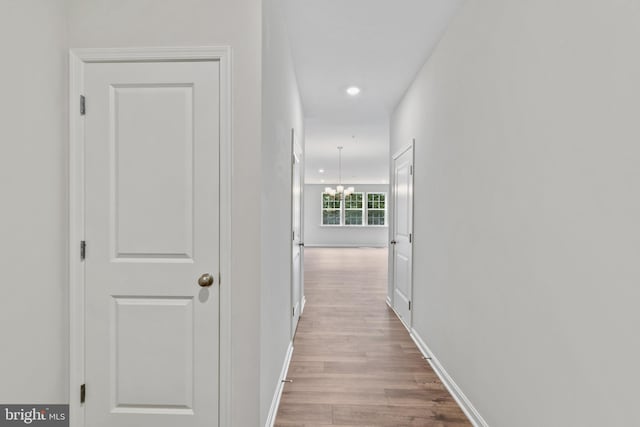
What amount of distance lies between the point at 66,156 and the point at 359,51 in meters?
2.34

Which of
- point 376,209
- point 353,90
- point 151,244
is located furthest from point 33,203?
point 376,209

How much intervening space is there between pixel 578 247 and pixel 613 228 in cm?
16

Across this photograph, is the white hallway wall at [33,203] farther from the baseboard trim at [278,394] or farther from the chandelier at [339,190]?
the chandelier at [339,190]

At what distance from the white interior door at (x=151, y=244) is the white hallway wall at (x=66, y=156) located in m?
0.12

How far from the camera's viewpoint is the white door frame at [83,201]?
5.59 ft

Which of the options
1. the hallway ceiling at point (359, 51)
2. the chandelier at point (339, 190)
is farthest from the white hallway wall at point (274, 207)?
the chandelier at point (339, 190)

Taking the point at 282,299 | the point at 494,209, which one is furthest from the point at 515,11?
the point at 282,299

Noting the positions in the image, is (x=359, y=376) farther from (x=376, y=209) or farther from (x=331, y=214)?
(x=376, y=209)

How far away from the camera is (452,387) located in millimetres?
2348

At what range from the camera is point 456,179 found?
2373 mm

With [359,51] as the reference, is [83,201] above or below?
below

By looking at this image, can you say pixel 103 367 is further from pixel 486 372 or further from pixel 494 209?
pixel 494 209

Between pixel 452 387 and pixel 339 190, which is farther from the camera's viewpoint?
pixel 339 190

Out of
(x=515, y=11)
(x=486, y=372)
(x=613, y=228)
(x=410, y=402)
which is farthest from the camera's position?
(x=410, y=402)
